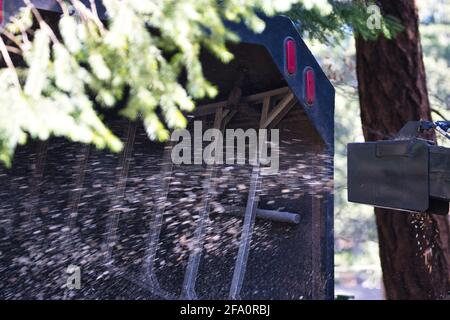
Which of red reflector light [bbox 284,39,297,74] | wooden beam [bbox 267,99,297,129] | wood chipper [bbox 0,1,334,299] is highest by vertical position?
red reflector light [bbox 284,39,297,74]

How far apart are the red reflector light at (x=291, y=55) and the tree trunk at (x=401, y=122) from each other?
8.96 ft

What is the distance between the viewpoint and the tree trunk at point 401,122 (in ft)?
22.7

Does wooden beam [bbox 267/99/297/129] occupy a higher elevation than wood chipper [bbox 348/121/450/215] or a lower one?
higher

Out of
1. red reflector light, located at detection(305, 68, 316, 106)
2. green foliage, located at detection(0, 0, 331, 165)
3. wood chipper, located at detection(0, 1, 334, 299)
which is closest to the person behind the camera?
green foliage, located at detection(0, 0, 331, 165)

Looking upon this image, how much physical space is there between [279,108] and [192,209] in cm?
98

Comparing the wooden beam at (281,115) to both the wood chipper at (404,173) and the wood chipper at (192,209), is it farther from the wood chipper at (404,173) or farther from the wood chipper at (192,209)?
the wood chipper at (404,173)

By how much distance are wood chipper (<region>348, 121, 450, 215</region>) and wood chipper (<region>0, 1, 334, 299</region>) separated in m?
1.24

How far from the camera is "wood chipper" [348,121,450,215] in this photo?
2.92 metres

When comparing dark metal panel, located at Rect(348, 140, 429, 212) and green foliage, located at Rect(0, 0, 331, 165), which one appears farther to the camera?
dark metal panel, located at Rect(348, 140, 429, 212)

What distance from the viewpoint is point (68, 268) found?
4.72 metres

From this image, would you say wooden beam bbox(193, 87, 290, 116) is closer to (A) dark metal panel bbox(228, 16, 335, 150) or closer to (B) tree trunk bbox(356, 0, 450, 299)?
(A) dark metal panel bbox(228, 16, 335, 150)

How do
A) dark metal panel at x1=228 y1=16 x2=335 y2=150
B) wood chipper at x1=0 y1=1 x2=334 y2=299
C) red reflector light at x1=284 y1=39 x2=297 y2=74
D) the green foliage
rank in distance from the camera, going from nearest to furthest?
the green foliage → dark metal panel at x1=228 y1=16 x2=335 y2=150 → red reflector light at x1=284 y1=39 x2=297 y2=74 → wood chipper at x1=0 y1=1 x2=334 y2=299

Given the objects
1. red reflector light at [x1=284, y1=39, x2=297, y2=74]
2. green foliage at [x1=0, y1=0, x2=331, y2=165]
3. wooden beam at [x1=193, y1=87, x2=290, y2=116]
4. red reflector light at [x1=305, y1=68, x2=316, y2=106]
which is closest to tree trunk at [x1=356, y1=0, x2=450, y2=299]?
wooden beam at [x1=193, y1=87, x2=290, y2=116]

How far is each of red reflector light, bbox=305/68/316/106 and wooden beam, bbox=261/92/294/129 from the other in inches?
7.1
